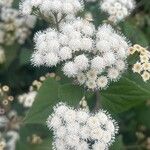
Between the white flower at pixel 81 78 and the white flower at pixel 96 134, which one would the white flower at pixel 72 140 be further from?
the white flower at pixel 81 78

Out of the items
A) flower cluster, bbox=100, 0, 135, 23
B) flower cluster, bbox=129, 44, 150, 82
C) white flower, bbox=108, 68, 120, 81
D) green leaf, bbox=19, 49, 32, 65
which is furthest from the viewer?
green leaf, bbox=19, 49, 32, 65

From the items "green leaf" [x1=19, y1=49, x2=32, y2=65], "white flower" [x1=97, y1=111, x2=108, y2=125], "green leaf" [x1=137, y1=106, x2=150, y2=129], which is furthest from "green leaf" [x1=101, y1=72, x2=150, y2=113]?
"green leaf" [x1=137, y1=106, x2=150, y2=129]

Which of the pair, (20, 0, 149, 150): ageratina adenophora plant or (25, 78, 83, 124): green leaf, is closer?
(20, 0, 149, 150): ageratina adenophora plant

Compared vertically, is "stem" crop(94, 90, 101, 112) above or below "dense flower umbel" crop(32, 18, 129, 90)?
below

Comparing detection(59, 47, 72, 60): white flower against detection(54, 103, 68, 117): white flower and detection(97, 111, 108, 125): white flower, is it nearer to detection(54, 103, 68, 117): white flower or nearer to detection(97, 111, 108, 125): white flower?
detection(54, 103, 68, 117): white flower

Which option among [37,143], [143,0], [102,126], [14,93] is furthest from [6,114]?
[143,0]

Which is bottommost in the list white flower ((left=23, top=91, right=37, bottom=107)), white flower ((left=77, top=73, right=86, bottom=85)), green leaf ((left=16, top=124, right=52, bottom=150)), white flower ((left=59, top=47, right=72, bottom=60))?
white flower ((left=77, top=73, right=86, bottom=85))

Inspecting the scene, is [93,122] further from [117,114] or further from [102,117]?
[117,114]
